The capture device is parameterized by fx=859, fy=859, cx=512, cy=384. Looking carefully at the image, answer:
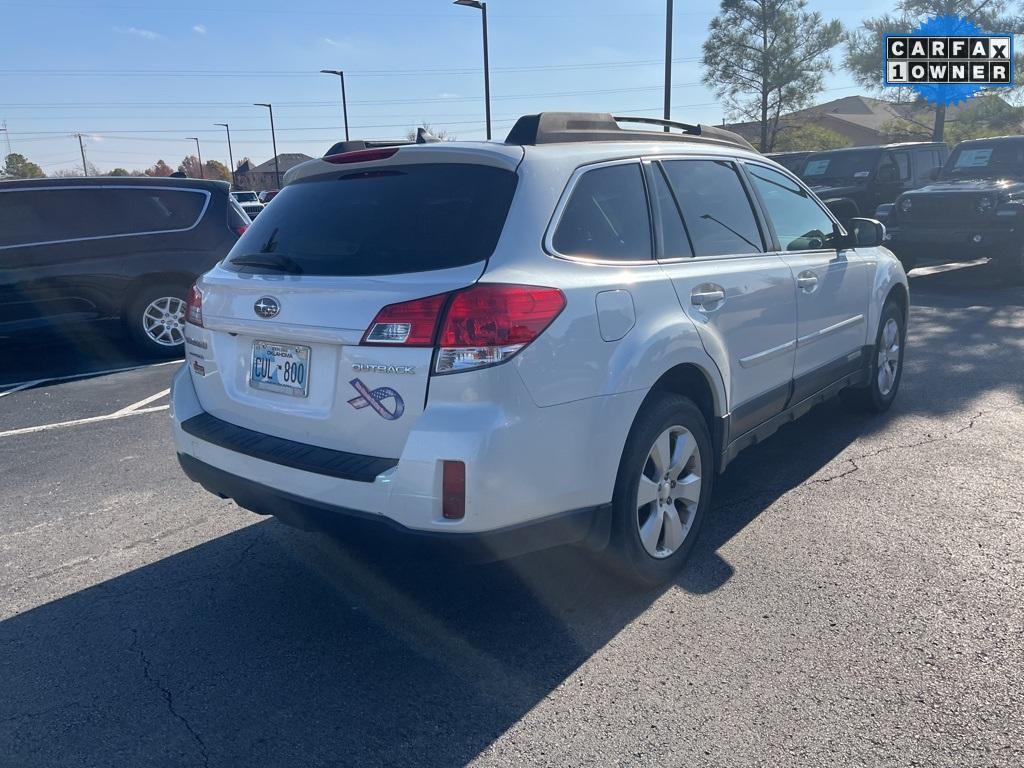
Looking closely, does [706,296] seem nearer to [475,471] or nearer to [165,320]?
[475,471]

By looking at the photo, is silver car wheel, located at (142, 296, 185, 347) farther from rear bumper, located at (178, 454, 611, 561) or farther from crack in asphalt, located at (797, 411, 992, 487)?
crack in asphalt, located at (797, 411, 992, 487)

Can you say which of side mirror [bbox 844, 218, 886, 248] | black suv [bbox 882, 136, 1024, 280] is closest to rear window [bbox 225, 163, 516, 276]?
side mirror [bbox 844, 218, 886, 248]

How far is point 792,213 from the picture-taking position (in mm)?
4789

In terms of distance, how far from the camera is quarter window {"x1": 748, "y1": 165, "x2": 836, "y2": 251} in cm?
454

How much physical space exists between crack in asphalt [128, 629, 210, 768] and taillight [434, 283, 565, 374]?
134 centimetres

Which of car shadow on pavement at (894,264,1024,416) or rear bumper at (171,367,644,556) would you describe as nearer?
rear bumper at (171,367,644,556)

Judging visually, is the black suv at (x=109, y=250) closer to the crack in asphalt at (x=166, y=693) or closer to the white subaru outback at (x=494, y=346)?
the white subaru outback at (x=494, y=346)

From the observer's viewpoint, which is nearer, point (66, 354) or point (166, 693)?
point (166, 693)

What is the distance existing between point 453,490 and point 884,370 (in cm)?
414

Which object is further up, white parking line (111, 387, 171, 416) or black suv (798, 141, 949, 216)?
black suv (798, 141, 949, 216)

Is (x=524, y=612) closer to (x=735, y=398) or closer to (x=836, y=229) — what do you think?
(x=735, y=398)

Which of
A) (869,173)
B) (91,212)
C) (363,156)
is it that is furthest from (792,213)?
(869,173)

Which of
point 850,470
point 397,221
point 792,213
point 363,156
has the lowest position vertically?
point 850,470

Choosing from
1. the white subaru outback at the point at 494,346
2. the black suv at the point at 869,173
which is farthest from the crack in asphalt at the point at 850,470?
the black suv at the point at 869,173
